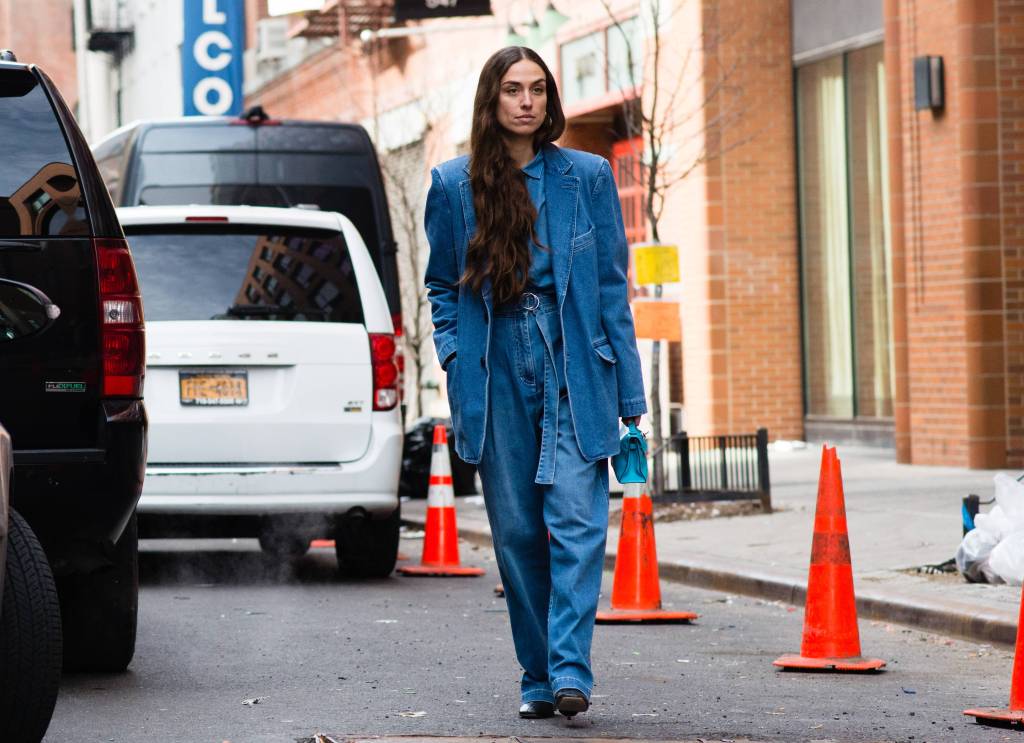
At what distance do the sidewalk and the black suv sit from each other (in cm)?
384

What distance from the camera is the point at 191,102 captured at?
29250mm

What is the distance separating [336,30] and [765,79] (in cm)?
1144

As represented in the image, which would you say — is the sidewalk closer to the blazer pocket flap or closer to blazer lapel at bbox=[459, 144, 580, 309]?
the blazer pocket flap

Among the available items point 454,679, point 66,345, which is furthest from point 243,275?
point 66,345

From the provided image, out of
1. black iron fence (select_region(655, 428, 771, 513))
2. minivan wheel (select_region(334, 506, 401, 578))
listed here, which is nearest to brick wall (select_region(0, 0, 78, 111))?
black iron fence (select_region(655, 428, 771, 513))

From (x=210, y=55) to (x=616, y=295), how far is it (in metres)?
24.5

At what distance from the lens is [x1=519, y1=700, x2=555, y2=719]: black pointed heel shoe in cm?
571

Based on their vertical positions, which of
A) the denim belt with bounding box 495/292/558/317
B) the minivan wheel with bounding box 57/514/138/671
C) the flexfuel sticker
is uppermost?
the denim belt with bounding box 495/292/558/317

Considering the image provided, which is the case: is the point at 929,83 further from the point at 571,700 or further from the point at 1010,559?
the point at 571,700

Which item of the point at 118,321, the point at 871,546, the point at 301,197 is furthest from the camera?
the point at 301,197

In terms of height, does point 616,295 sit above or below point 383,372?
above

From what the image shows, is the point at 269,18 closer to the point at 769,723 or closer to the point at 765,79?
the point at 765,79

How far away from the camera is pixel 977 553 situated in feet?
29.7

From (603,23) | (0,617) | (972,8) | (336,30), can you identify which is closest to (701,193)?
(603,23)
